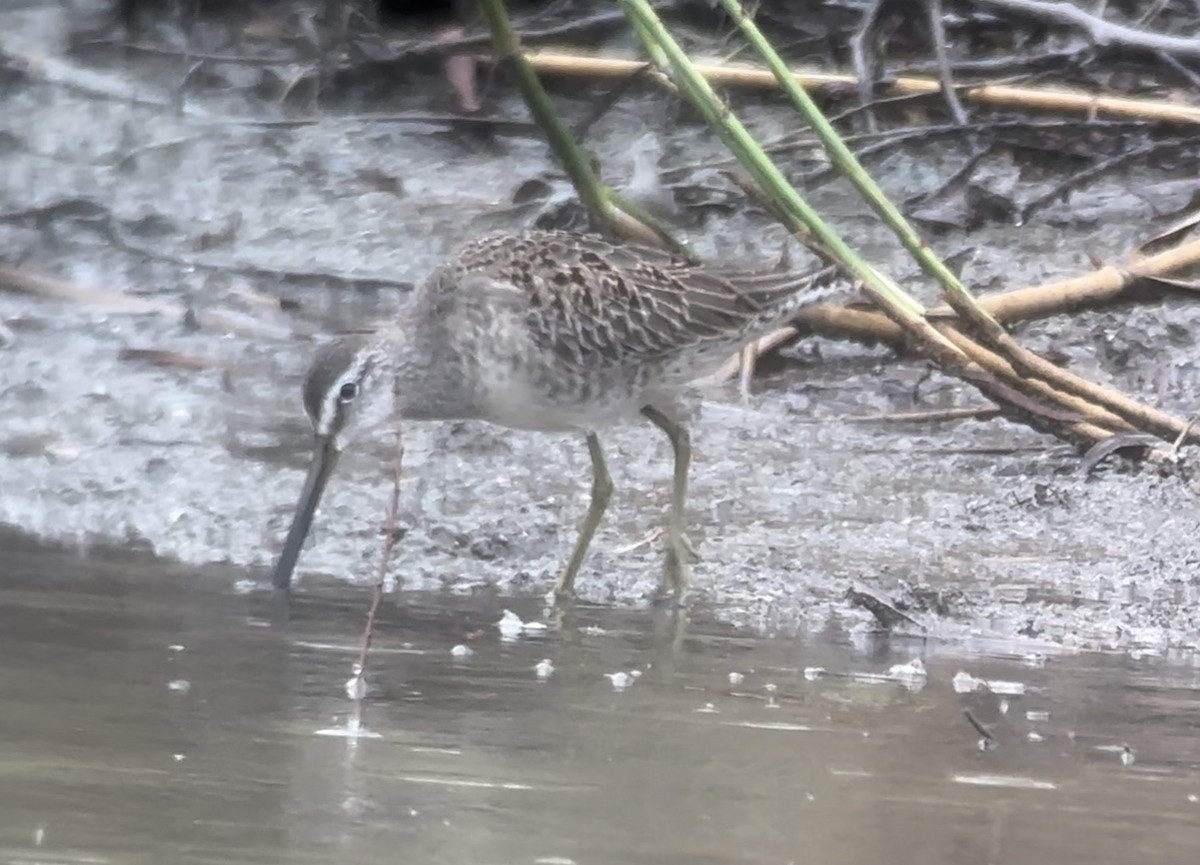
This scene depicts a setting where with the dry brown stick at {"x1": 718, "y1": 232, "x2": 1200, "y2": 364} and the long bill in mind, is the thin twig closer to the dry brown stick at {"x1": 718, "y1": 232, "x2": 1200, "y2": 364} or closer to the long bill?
the dry brown stick at {"x1": 718, "y1": 232, "x2": 1200, "y2": 364}

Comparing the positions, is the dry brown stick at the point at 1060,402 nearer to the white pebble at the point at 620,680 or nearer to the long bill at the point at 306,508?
the long bill at the point at 306,508

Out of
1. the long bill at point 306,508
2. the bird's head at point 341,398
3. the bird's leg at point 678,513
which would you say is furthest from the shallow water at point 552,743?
the bird's head at point 341,398

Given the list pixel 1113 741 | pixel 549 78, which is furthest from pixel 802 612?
pixel 549 78

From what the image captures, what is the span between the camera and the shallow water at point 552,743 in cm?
282

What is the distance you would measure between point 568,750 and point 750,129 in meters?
4.97

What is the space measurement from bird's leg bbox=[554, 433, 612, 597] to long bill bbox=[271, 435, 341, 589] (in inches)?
21.5

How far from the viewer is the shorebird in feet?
16.8

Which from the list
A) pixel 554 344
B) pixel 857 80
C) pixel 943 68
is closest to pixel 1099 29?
pixel 943 68

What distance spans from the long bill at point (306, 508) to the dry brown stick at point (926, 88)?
2539mm

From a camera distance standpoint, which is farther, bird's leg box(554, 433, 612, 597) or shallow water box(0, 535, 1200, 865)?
bird's leg box(554, 433, 612, 597)

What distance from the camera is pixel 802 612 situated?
4.47 metres

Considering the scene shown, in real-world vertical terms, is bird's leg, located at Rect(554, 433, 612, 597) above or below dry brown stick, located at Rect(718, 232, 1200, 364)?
below

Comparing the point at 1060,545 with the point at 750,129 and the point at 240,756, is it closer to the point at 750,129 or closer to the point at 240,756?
the point at 240,756

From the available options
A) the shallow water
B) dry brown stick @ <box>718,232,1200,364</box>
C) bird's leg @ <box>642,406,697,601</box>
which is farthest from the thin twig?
the shallow water
